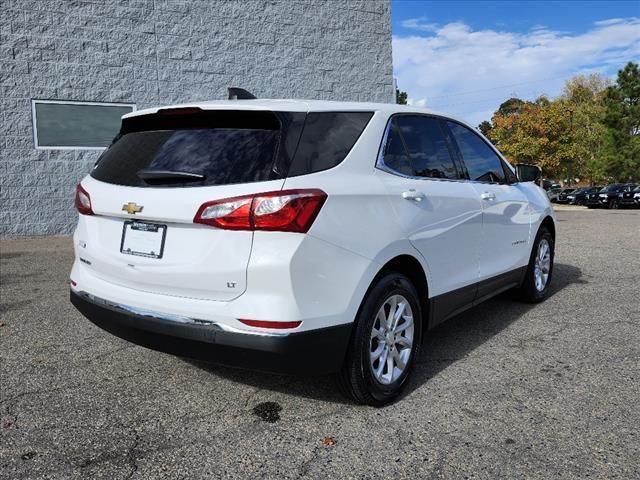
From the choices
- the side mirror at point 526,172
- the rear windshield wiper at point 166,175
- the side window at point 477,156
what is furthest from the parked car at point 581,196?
the rear windshield wiper at point 166,175

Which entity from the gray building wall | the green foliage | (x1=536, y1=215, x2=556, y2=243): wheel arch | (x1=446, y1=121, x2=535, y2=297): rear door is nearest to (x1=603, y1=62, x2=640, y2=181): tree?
the green foliage

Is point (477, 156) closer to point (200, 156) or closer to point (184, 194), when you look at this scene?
point (200, 156)

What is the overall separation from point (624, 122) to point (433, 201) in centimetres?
4610

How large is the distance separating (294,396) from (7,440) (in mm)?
1525

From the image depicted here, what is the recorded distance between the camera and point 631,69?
1646 inches

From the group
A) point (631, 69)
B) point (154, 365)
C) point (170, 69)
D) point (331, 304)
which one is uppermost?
point (631, 69)

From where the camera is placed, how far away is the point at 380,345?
3139mm

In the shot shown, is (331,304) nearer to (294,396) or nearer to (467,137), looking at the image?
(294,396)

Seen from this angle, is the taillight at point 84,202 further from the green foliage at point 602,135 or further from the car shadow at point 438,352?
the green foliage at point 602,135

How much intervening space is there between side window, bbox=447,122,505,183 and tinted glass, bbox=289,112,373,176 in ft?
4.43

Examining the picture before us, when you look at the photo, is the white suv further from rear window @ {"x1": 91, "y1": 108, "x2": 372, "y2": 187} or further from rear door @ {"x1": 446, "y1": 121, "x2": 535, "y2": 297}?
rear door @ {"x1": 446, "y1": 121, "x2": 535, "y2": 297}

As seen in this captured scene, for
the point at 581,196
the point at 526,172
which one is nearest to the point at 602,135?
the point at 581,196

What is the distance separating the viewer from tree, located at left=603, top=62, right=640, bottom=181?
42.1 metres

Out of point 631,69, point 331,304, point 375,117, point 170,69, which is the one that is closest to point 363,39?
point 170,69
